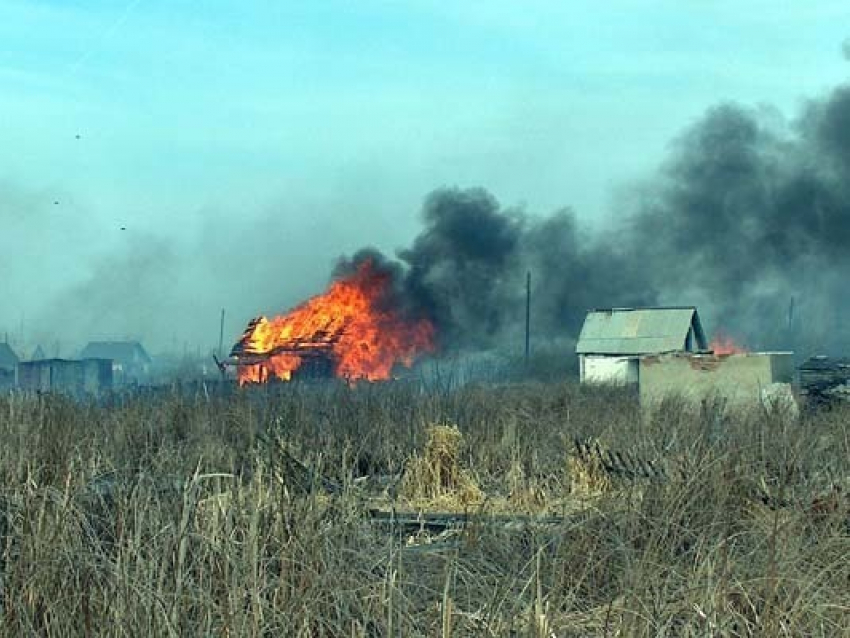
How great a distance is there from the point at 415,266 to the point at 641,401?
2967cm

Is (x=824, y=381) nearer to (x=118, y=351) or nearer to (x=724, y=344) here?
(x=724, y=344)

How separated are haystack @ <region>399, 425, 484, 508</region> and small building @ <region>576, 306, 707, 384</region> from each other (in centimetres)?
2543

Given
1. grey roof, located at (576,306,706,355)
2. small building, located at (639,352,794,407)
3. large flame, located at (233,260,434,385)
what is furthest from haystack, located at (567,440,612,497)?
grey roof, located at (576,306,706,355)

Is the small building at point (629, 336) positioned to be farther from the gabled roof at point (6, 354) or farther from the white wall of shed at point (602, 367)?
the gabled roof at point (6, 354)

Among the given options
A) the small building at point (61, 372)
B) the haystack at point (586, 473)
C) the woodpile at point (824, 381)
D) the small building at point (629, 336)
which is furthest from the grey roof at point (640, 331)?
the haystack at point (586, 473)

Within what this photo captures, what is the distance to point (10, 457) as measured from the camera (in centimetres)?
630

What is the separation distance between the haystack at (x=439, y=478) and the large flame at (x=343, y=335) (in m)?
24.2

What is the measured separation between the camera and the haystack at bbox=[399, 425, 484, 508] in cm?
995

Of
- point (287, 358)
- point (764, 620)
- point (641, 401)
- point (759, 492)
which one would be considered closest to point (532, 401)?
point (641, 401)

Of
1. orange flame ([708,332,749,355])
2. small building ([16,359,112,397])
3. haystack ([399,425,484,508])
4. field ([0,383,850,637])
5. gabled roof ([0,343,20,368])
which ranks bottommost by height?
haystack ([399,425,484,508])

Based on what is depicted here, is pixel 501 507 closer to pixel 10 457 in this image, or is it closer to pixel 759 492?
pixel 759 492

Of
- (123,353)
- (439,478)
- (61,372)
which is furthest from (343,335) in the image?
(123,353)

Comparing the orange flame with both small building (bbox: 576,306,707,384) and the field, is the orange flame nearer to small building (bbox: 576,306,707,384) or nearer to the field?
small building (bbox: 576,306,707,384)

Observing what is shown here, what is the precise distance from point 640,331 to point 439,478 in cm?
2767
